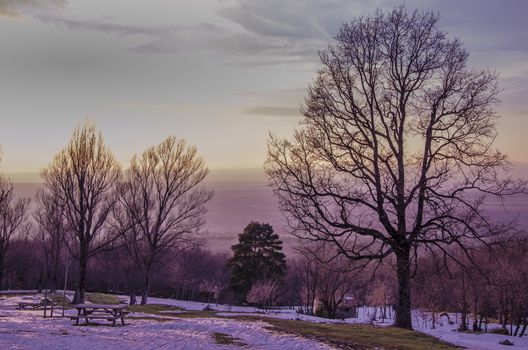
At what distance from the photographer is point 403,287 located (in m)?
20.2

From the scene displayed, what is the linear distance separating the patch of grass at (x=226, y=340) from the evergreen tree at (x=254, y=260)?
42623 mm

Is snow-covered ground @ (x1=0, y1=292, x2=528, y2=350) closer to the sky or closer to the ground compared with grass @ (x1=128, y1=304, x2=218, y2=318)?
closer to the sky

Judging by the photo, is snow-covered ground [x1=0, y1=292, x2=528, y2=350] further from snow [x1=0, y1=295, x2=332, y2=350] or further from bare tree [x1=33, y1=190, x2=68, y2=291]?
bare tree [x1=33, y1=190, x2=68, y2=291]

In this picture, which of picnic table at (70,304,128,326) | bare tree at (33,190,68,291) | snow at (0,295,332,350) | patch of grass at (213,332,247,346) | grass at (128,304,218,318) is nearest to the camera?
snow at (0,295,332,350)

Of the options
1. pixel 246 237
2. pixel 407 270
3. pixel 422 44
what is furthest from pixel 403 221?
pixel 246 237

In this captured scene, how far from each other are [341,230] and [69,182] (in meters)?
19.5

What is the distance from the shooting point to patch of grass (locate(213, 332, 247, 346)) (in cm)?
1553

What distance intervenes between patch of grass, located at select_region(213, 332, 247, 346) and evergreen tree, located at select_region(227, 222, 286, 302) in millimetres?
42623

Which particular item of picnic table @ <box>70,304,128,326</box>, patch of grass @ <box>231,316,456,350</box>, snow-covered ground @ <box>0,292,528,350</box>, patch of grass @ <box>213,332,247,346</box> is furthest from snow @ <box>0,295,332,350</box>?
patch of grass @ <box>231,316,456,350</box>

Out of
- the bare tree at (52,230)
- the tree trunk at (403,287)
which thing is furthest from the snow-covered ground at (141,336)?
the bare tree at (52,230)

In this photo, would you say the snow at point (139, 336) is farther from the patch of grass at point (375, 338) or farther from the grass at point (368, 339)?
the patch of grass at point (375, 338)

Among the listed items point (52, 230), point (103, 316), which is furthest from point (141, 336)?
point (52, 230)

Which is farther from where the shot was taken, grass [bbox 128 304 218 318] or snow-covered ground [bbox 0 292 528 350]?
grass [bbox 128 304 218 318]

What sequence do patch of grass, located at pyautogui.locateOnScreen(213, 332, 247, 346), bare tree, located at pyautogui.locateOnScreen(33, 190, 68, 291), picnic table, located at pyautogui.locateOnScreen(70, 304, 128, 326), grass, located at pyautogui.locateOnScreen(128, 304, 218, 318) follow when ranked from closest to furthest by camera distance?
patch of grass, located at pyautogui.locateOnScreen(213, 332, 247, 346) → picnic table, located at pyautogui.locateOnScreen(70, 304, 128, 326) → grass, located at pyautogui.locateOnScreen(128, 304, 218, 318) → bare tree, located at pyautogui.locateOnScreen(33, 190, 68, 291)
